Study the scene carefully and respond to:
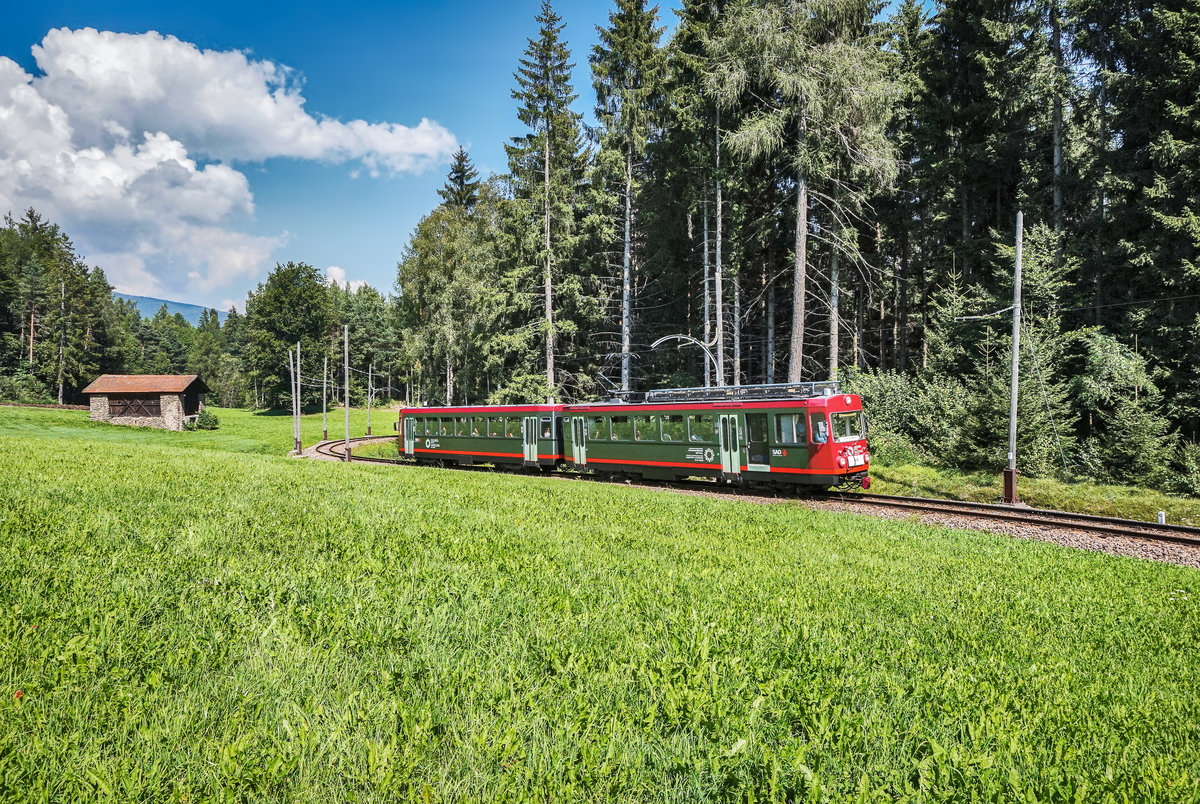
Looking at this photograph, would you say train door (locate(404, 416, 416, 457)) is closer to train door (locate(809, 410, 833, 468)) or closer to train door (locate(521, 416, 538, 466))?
train door (locate(521, 416, 538, 466))

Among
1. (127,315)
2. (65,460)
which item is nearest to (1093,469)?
(65,460)

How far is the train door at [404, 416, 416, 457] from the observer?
1236 inches

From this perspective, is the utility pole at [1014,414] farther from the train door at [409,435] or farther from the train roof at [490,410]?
the train door at [409,435]

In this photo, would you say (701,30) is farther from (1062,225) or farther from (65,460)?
(65,460)

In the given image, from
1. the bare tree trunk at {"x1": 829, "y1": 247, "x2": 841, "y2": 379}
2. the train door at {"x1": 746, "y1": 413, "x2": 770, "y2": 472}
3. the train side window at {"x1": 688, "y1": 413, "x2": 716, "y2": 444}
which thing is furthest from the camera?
the bare tree trunk at {"x1": 829, "y1": 247, "x2": 841, "y2": 379}

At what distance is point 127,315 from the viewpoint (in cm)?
11312

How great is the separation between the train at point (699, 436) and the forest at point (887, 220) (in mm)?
6538

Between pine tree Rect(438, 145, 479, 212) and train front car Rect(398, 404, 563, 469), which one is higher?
pine tree Rect(438, 145, 479, 212)

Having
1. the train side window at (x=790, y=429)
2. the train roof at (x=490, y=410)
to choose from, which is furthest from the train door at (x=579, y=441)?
the train side window at (x=790, y=429)

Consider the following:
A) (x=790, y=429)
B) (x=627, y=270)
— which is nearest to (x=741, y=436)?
(x=790, y=429)

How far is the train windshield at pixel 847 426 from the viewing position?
659 inches

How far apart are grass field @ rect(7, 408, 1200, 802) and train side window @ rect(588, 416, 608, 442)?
14.8 metres

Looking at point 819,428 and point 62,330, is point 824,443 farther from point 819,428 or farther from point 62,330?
point 62,330

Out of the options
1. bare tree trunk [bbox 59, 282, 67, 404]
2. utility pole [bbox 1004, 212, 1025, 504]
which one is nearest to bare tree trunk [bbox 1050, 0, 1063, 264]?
utility pole [bbox 1004, 212, 1025, 504]
